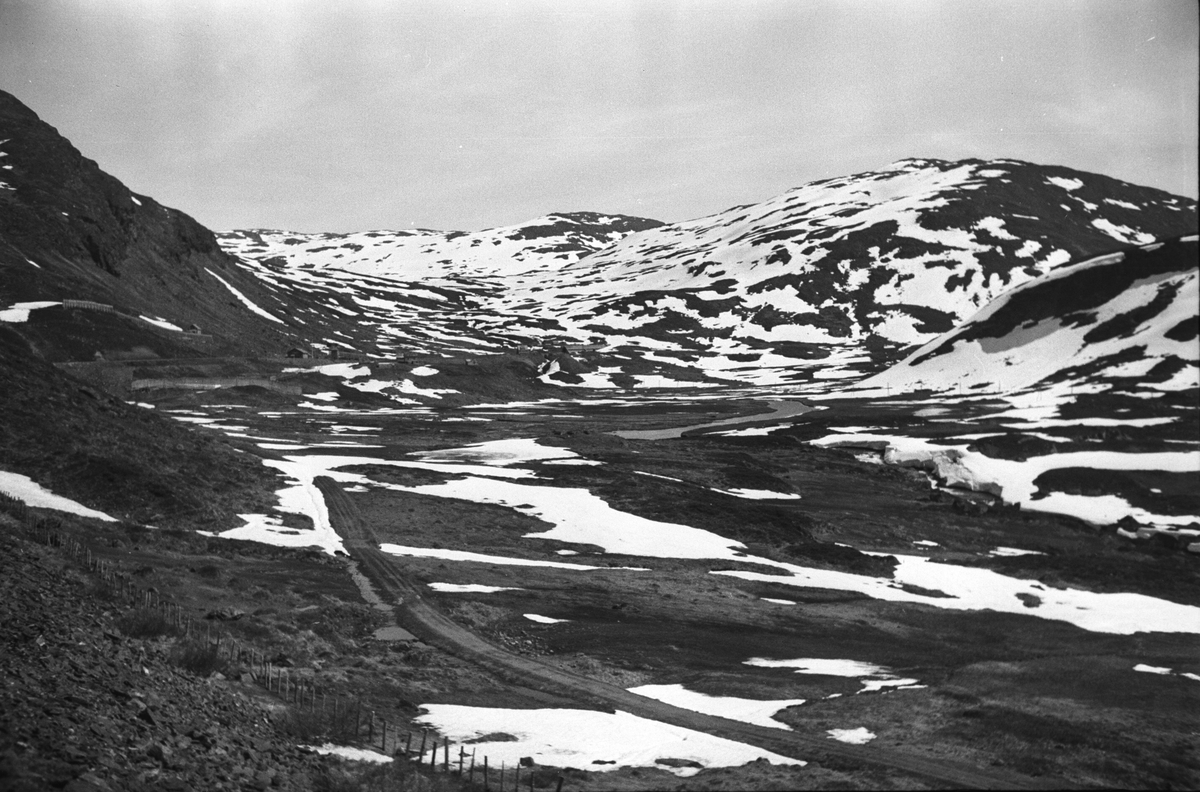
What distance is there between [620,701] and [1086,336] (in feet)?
459

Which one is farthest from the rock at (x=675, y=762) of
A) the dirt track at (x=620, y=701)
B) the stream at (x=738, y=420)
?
the stream at (x=738, y=420)

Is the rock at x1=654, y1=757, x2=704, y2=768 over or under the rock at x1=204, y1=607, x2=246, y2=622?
under

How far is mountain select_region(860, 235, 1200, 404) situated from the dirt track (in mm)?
108520

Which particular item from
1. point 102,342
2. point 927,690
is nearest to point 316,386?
point 102,342

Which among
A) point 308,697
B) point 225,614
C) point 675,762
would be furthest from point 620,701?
point 225,614

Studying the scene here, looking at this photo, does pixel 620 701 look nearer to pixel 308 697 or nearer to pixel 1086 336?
pixel 308 697

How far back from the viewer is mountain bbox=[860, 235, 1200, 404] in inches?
5032

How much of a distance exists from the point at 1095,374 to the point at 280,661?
436 ft

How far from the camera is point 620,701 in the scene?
32.2m

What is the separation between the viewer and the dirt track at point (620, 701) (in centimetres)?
2386

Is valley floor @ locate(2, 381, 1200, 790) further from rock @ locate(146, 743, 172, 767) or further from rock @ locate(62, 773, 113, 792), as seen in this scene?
rock @ locate(62, 773, 113, 792)

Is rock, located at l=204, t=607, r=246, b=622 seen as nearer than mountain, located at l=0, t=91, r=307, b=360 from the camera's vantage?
Yes

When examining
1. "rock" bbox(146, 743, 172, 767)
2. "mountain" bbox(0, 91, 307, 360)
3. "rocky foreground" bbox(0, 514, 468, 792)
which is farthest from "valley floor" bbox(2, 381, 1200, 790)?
"mountain" bbox(0, 91, 307, 360)

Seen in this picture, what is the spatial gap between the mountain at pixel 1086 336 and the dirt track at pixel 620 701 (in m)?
109
